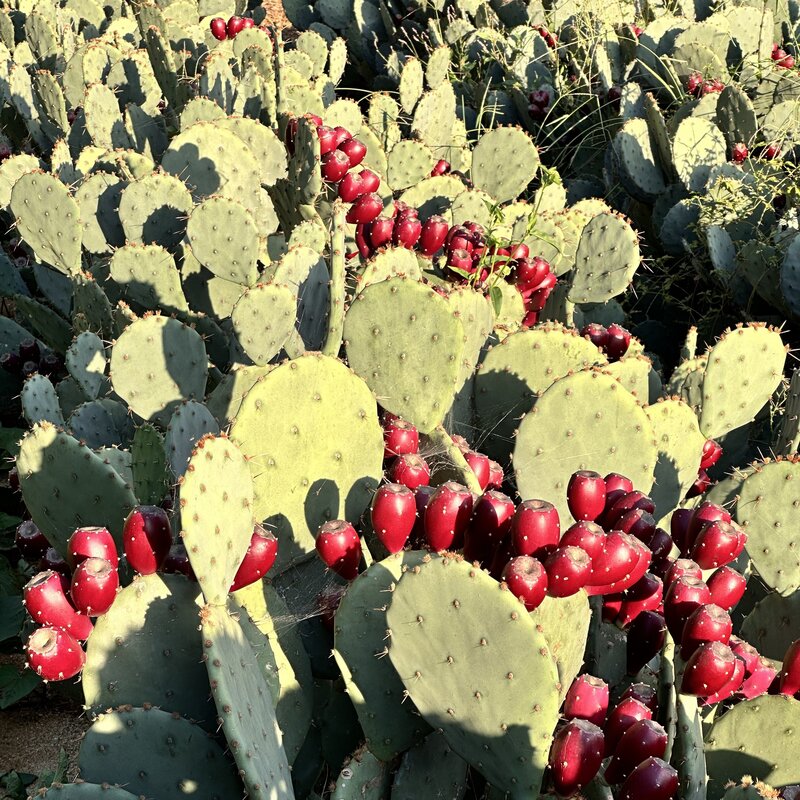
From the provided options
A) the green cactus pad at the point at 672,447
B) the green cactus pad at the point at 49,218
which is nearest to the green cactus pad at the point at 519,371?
the green cactus pad at the point at 672,447

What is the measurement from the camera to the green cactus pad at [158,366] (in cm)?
236

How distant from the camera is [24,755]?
2.50 metres

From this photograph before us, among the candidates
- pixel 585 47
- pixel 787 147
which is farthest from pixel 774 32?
pixel 787 147

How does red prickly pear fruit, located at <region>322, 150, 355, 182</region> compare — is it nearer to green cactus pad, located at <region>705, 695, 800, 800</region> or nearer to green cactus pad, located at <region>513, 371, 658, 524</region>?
green cactus pad, located at <region>513, 371, 658, 524</region>

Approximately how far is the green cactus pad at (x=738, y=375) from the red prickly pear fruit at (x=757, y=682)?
0.81 m

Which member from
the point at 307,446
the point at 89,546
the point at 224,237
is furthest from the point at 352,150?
the point at 89,546

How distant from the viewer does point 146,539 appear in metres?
1.57

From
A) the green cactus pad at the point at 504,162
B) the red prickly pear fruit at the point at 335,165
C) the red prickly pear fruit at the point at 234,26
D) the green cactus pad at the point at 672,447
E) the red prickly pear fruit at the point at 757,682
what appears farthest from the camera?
the red prickly pear fruit at the point at 234,26

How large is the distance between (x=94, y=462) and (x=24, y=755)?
1.10 meters

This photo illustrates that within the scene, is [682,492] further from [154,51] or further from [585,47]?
[585,47]

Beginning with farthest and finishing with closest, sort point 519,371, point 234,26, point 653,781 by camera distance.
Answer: point 234,26 < point 519,371 < point 653,781

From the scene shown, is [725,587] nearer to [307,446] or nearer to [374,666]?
[374,666]

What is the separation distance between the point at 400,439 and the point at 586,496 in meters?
0.56

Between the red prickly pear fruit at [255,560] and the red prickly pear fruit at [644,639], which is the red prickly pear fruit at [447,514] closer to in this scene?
the red prickly pear fruit at [255,560]
